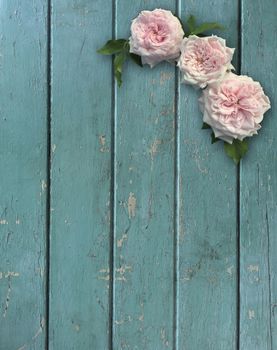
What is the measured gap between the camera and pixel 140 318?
3.84 ft

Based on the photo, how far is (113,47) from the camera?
1150 millimetres

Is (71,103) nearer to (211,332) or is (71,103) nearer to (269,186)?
(269,186)

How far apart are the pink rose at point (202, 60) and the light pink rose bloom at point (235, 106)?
2cm

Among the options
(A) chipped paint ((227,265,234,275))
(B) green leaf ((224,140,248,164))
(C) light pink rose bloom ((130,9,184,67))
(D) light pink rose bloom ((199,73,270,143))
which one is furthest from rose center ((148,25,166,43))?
(A) chipped paint ((227,265,234,275))

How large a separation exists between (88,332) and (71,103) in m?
0.46

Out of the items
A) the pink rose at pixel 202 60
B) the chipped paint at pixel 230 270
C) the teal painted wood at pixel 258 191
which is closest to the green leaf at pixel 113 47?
the pink rose at pixel 202 60

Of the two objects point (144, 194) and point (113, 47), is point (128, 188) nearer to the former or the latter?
point (144, 194)

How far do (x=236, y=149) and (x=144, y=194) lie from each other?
0.20 metres

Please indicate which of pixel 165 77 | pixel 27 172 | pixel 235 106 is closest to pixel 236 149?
pixel 235 106

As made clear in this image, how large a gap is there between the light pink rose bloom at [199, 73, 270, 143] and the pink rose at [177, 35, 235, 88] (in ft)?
0.08

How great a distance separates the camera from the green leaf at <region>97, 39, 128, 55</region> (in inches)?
45.3

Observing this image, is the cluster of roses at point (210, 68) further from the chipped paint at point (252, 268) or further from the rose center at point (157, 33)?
the chipped paint at point (252, 268)

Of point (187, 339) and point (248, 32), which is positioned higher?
point (248, 32)

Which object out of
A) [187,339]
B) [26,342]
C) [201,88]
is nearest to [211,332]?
[187,339]
